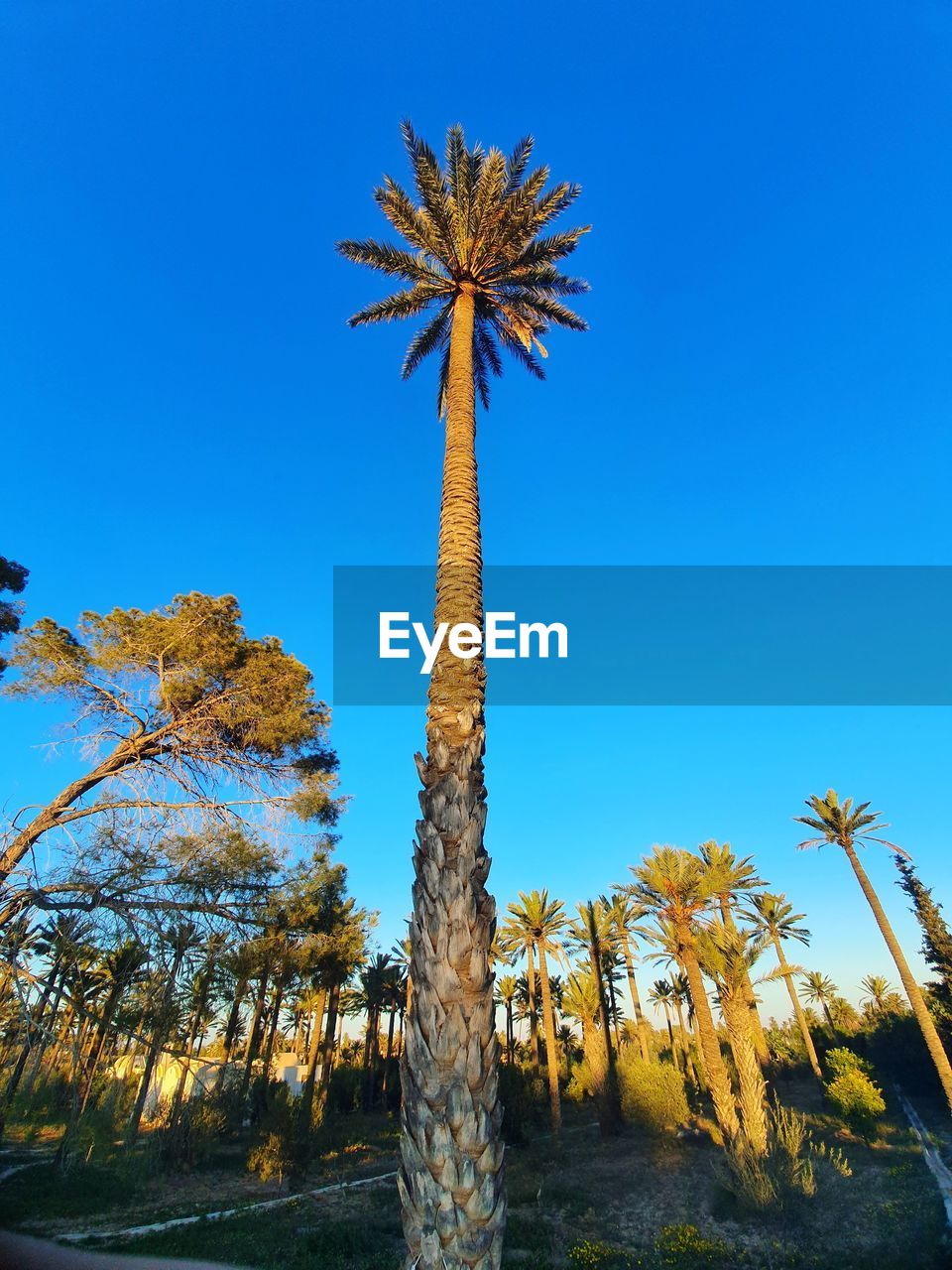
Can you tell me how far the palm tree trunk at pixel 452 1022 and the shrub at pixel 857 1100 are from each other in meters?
29.9

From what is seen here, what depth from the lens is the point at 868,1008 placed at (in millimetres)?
49438

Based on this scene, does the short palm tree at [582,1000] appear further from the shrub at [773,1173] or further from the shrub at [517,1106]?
the shrub at [773,1173]

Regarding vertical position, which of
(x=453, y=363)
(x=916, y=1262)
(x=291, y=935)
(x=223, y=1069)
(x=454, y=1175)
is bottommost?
(x=916, y=1262)

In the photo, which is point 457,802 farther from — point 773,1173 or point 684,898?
point 684,898

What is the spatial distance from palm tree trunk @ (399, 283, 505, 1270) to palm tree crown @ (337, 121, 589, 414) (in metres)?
8.49

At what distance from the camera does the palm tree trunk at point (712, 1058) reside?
19250 mm

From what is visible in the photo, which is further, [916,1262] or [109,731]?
[109,731]

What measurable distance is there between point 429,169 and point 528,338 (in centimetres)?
316

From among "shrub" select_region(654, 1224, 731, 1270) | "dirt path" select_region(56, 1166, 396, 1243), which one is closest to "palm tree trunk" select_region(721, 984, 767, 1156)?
"shrub" select_region(654, 1224, 731, 1270)

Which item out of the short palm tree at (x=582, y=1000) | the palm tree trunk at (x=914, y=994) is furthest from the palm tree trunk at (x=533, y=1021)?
the palm tree trunk at (x=914, y=994)

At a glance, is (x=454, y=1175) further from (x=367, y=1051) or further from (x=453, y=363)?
(x=367, y=1051)

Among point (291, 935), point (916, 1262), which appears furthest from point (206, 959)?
point (916, 1262)

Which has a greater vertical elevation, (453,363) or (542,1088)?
(453,363)

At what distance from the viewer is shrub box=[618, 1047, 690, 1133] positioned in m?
25.4
